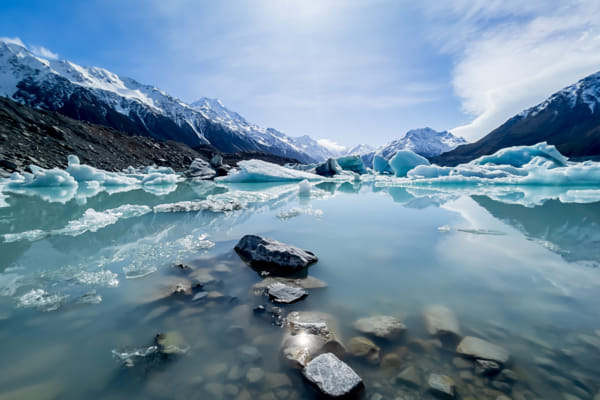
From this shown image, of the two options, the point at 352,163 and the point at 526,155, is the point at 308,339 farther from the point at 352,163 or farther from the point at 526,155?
the point at 352,163

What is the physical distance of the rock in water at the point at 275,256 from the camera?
3.11 metres

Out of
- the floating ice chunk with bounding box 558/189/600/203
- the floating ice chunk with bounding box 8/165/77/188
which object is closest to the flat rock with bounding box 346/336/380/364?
the floating ice chunk with bounding box 558/189/600/203

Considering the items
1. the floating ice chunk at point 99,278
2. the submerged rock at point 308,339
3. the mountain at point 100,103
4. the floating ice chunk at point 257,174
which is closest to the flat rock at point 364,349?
the submerged rock at point 308,339

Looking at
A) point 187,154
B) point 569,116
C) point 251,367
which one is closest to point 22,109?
point 187,154

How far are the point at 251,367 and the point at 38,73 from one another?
150 metres

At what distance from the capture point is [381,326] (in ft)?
6.61

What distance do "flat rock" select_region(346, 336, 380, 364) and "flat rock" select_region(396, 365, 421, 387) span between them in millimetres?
163

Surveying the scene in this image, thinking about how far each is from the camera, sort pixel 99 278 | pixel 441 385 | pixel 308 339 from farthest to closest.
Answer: pixel 99 278 < pixel 308 339 < pixel 441 385

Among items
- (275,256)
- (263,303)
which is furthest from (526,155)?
(263,303)

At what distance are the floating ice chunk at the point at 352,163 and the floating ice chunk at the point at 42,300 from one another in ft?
120

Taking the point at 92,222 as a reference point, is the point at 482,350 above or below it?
below

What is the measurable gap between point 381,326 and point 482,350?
652 mm

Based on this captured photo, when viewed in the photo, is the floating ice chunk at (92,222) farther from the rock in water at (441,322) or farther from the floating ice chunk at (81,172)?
the floating ice chunk at (81,172)

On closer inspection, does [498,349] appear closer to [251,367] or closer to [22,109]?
[251,367]
